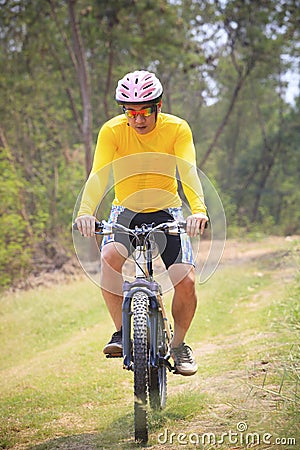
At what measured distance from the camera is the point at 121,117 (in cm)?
459

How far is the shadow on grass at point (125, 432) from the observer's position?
4.15m

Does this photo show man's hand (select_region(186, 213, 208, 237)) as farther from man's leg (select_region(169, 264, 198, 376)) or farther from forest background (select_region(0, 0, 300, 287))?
forest background (select_region(0, 0, 300, 287))

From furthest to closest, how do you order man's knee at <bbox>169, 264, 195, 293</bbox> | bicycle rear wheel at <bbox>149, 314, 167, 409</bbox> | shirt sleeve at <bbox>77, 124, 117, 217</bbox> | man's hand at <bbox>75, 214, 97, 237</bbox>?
bicycle rear wheel at <bbox>149, 314, 167, 409</bbox>, man's knee at <bbox>169, 264, 195, 293</bbox>, shirt sleeve at <bbox>77, 124, 117, 217</bbox>, man's hand at <bbox>75, 214, 97, 237</bbox>

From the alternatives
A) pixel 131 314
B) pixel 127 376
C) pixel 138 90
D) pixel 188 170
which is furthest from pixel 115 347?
pixel 127 376

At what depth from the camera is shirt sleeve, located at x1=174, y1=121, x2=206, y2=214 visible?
4.14 meters

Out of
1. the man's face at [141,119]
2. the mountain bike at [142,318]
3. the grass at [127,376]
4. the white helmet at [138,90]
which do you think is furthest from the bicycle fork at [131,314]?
the white helmet at [138,90]

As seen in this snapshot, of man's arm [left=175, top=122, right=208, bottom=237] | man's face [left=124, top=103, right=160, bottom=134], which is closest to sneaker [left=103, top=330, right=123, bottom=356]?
man's arm [left=175, top=122, right=208, bottom=237]

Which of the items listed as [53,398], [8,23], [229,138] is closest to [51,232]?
[8,23]

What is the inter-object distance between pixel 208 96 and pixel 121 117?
76.4 ft

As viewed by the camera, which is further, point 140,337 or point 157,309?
point 157,309

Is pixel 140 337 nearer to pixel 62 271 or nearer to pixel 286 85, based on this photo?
pixel 62 271

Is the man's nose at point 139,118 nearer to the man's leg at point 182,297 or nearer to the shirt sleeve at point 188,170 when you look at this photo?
the shirt sleeve at point 188,170

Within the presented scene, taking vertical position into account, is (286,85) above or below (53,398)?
above

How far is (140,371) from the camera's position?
3.85m
